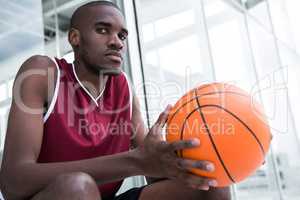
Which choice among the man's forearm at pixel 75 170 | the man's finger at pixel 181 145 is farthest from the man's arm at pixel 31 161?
the man's finger at pixel 181 145

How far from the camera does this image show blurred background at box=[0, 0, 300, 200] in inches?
62.5

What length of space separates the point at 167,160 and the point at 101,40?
470 mm

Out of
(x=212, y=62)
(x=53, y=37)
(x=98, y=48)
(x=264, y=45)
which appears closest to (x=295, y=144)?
(x=264, y=45)

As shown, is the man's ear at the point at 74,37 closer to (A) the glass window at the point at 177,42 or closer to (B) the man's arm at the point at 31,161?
(B) the man's arm at the point at 31,161

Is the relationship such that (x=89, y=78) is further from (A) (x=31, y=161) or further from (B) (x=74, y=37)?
(A) (x=31, y=161)

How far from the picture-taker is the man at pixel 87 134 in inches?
23.7

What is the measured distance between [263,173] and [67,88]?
10.1 ft

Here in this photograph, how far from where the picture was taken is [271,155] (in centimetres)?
309

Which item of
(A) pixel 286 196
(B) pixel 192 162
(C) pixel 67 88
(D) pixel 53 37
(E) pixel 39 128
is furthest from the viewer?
(A) pixel 286 196

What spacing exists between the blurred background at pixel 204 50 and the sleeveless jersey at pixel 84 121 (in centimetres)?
55

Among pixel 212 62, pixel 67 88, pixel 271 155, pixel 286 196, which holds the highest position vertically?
pixel 212 62

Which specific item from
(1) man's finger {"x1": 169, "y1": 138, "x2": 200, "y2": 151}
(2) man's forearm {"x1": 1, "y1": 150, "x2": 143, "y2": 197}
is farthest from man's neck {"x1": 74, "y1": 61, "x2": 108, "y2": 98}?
(1) man's finger {"x1": 169, "y1": 138, "x2": 200, "y2": 151}

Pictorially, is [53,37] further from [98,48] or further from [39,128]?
[39,128]

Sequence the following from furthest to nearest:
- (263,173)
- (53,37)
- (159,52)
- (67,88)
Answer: (263,173) < (159,52) < (53,37) < (67,88)
